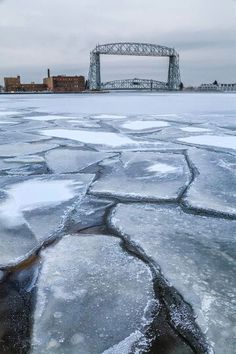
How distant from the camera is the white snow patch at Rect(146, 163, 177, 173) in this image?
281 cm

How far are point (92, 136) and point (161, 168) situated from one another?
1967 millimetres

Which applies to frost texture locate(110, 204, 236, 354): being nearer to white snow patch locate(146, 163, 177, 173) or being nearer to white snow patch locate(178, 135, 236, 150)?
white snow patch locate(146, 163, 177, 173)

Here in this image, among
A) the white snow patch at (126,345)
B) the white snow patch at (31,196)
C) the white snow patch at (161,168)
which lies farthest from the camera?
the white snow patch at (161,168)

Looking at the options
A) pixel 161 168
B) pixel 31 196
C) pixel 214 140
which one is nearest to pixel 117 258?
pixel 31 196

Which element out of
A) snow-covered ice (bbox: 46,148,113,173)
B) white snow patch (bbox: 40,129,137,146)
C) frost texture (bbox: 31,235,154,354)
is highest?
white snow patch (bbox: 40,129,137,146)

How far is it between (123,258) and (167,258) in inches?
6.7

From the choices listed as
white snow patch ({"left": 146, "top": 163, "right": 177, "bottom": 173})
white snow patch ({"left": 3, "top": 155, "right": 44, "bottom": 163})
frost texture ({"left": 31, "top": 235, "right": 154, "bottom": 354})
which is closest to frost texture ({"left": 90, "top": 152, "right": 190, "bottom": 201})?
white snow patch ({"left": 146, "top": 163, "right": 177, "bottom": 173})

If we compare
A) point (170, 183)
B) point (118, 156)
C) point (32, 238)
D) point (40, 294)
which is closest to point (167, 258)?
point (40, 294)

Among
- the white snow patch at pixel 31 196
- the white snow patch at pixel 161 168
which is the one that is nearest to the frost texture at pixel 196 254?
the white snow patch at pixel 31 196

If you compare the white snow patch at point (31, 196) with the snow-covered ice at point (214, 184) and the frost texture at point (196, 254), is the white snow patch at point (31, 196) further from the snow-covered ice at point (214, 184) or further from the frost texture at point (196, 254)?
the snow-covered ice at point (214, 184)

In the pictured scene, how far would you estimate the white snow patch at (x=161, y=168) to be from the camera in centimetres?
281

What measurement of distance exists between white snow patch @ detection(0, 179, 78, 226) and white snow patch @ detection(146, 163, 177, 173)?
71 cm

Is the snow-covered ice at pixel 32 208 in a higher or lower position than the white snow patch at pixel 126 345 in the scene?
higher

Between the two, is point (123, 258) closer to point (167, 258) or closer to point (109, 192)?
point (167, 258)
